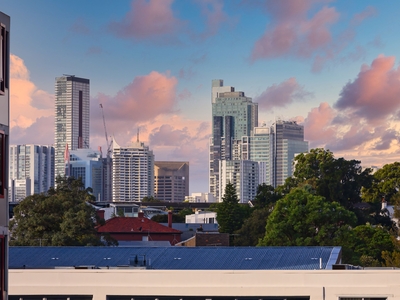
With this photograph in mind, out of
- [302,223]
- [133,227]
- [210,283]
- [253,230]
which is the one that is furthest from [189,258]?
[133,227]

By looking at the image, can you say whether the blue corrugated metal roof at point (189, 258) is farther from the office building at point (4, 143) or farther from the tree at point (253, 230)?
the tree at point (253, 230)

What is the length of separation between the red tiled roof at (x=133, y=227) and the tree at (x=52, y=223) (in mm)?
23657

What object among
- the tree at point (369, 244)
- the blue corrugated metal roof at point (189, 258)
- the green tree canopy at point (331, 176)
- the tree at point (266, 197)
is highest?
the green tree canopy at point (331, 176)

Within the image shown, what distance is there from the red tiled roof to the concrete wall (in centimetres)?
7485

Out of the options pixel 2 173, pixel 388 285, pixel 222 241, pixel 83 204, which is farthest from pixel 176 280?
pixel 222 241

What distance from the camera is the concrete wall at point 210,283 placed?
32.4 metres

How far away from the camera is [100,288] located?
3303 centimetres

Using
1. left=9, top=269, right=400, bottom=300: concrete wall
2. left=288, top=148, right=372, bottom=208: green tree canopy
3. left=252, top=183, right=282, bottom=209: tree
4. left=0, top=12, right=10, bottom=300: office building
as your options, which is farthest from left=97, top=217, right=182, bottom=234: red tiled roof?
left=0, top=12, right=10, bottom=300: office building

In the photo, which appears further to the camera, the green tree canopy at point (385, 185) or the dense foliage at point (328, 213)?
the green tree canopy at point (385, 185)

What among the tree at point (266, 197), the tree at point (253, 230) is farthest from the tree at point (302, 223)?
the tree at point (266, 197)

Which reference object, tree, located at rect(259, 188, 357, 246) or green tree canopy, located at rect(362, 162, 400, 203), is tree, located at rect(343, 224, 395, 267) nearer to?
tree, located at rect(259, 188, 357, 246)

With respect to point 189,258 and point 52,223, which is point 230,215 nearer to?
point 52,223

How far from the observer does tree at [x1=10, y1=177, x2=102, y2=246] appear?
79.2 m

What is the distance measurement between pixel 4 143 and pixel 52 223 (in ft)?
227
